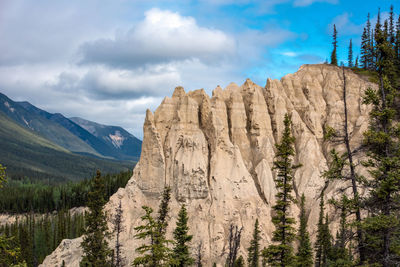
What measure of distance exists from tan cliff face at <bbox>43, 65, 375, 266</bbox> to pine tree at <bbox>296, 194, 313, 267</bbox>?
5.59 feet

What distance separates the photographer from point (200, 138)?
61.5 meters

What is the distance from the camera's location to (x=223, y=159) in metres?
61.2

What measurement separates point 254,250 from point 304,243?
28.8 feet

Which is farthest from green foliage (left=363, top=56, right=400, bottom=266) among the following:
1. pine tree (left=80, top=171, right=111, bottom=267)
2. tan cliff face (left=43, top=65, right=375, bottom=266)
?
tan cliff face (left=43, top=65, right=375, bottom=266)

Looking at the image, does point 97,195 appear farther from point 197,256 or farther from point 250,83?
point 250,83

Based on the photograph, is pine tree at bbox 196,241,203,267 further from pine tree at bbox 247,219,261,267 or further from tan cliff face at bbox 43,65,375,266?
pine tree at bbox 247,219,261,267

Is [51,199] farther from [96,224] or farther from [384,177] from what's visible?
[384,177]

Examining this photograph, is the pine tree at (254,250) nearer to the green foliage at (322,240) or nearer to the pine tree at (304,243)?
the pine tree at (304,243)

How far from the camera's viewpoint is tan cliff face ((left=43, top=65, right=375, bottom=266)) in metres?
56.4

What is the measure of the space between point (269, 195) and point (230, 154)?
9382 millimetres

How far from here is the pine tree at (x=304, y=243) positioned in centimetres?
4287

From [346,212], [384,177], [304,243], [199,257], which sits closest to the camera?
[384,177]

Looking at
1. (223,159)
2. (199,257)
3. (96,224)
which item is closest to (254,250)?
(199,257)

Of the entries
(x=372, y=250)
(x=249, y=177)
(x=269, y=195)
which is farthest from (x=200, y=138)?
(x=372, y=250)
